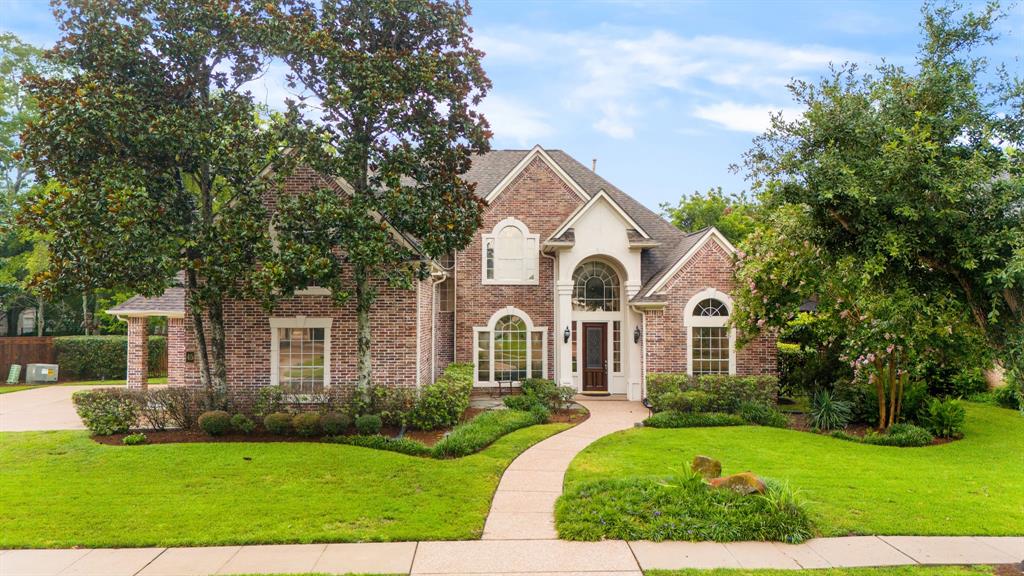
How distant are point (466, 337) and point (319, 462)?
8624mm

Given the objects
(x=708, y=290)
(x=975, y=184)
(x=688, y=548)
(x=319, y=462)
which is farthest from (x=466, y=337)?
(x=975, y=184)

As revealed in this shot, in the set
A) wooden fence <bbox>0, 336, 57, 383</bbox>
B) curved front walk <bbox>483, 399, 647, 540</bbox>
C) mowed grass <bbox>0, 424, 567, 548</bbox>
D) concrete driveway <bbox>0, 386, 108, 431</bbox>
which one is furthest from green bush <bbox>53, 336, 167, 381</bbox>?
curved front walk <bbox>483, 399, 647, 540</bbox>

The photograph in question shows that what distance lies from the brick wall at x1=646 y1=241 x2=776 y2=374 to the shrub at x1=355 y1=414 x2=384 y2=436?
7925 millimetres

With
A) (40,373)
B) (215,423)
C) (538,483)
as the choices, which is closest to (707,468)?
(538,483)

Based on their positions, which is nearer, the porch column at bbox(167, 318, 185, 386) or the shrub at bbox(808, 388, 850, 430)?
the shrub at bbox(808, 388, 850, 430)

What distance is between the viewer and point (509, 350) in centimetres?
1828

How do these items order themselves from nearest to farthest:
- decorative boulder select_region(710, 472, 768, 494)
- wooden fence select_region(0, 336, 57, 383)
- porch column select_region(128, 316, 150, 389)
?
1. decorative boulder select_region(710, 472, 768, 494)
2. porch column select_region(128, 316, 150, 389)
3. wooden fence select_region(0, 336, 57, 383)

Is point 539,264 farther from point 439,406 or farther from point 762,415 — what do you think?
point 762,415

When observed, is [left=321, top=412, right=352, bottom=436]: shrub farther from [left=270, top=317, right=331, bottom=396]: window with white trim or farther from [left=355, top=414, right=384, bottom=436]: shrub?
[left=270, top=317, right=331, bottom=396]: window with white trim

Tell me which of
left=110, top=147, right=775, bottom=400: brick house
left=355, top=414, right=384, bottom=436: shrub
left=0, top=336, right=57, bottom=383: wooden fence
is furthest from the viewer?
left=0, top=336, right=57, bottom=383: wooden fence

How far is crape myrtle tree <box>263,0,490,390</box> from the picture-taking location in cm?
1123

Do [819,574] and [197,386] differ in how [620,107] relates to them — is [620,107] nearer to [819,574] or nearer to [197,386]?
[819,574]

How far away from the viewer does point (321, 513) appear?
7539 mm

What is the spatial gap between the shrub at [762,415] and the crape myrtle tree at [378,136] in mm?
8078
